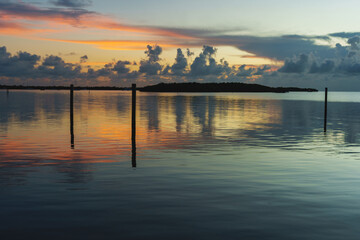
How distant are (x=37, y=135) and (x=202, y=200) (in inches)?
1035

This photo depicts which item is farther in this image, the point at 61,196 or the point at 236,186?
the point at 236,186

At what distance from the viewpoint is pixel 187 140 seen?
115 feet

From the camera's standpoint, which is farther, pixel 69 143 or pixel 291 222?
pixel 69 143

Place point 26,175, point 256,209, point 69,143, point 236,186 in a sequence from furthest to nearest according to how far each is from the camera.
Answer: point 69,143
point 26,175
point 236,186
point 256,209

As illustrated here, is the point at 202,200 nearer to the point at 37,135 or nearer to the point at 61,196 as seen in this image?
the point at 61,196

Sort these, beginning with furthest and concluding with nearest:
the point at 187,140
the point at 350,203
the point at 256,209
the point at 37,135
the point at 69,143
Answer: the point at 37,135, the point at 187,140, the point at 69,143, the point at 350,203, the point at 256,209

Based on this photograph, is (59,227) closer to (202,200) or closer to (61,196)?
(61,196)

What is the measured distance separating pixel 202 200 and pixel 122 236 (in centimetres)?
451

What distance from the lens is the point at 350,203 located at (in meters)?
14.8

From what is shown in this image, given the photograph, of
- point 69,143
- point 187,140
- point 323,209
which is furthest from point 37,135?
point 323,209

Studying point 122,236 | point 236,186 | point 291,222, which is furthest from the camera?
point 236,186

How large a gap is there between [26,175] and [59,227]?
8.39 m

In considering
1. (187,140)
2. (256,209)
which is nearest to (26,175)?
(256,209)

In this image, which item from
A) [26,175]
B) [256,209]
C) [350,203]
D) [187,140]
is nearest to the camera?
[256,209]
